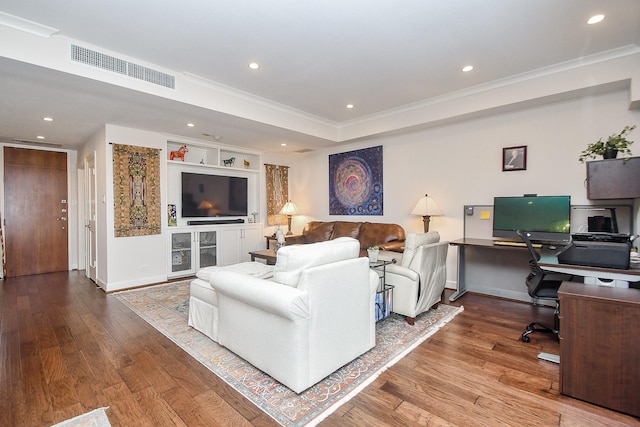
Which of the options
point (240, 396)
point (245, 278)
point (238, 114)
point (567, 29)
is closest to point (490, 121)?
point (567, 29)

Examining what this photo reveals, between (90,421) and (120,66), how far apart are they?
2824mm

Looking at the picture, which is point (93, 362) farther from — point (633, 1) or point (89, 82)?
point (633, 1)

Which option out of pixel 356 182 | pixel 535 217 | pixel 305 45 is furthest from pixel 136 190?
pixel 535 217

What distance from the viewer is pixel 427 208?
4355 mm

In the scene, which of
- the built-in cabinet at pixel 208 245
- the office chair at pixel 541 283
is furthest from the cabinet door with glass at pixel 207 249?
the office chair at pixel 541 283

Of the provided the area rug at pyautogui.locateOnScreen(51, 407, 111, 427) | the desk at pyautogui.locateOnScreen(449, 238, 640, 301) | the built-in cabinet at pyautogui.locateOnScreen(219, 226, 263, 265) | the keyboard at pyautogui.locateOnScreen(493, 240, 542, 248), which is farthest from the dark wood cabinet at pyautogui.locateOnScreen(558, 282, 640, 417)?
the built-in cabinet at pyautogui.locateOnScreen(219, 226, 263, 265)

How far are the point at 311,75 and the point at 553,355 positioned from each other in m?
3.35

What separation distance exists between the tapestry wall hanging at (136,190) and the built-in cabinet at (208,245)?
0.45 metres

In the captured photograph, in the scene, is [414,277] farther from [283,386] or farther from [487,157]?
[487,157]

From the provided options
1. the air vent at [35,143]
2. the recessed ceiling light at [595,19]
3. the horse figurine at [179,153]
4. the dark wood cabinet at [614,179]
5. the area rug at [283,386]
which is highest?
the recessed ceiling light at [595,19]

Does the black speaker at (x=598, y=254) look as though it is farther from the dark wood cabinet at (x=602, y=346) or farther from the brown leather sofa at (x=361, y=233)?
the brown leather sofa at (x=361, y=233)

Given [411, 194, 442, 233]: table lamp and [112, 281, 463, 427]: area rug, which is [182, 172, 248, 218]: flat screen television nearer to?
[112, 281, 463, 427]: area rug

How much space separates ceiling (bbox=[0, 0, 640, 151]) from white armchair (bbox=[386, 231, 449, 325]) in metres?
1.80

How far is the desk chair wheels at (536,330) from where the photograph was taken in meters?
2.68
